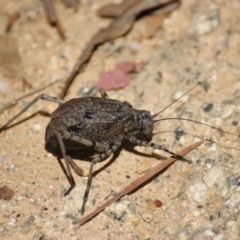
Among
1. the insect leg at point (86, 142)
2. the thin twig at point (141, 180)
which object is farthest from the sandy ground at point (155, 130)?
the insect leg at point (86, 142)

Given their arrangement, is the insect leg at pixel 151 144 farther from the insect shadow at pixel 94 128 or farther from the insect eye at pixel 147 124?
the insect eye at pixel 147 124

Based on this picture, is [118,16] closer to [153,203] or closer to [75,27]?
[75,27]

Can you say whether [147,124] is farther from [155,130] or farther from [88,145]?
[88,145]

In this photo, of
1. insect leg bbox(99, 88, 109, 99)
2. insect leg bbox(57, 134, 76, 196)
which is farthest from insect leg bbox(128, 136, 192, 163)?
insect leg bbox(57, 134, 76, 196)

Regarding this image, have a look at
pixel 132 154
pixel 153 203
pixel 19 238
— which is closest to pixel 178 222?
pixel 153 203

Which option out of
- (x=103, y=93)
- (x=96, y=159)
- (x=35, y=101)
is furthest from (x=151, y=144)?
(x=35, y=101)

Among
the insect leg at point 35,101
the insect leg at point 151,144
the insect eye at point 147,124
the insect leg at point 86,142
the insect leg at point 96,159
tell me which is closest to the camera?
the insect leg at point 96,159

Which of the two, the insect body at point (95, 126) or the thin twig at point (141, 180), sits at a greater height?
the insect body at point (95, 126)
